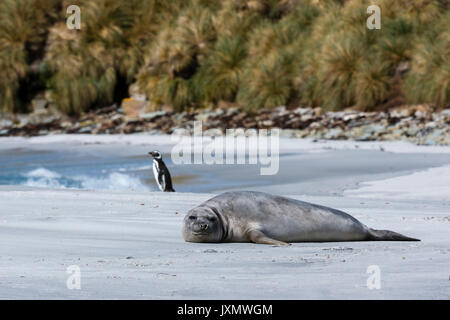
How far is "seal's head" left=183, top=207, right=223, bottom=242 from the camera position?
4625 millimetres

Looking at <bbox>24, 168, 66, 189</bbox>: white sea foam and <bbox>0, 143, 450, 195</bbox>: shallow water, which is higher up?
<bbox>0, 143, 450, 195</bbox>: shallow water

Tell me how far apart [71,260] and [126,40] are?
781 inches

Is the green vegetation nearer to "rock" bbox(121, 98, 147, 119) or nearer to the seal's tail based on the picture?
"rock" bbox(121, 98, 147, 119)

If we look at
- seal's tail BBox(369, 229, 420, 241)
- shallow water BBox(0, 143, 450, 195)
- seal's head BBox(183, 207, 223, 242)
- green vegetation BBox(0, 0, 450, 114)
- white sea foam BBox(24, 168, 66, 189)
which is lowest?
white sea foam BBox(24, 168, 66, 189)

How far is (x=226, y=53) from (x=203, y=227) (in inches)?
623

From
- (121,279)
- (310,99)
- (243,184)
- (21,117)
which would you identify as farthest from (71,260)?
(21,117)

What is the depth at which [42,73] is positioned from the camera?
22781mm

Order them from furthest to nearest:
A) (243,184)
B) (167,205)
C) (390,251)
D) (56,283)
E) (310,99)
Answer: (310,99)
(243,184)
(167,205)
(390,251)
(56,283)

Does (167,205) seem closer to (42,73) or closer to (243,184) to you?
(243,184)

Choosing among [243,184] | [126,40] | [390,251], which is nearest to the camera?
[390,251]

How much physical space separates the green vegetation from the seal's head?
11.5 metres

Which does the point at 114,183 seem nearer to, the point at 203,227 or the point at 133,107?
the point at 203,227

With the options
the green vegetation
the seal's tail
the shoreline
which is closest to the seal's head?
the seal's tail

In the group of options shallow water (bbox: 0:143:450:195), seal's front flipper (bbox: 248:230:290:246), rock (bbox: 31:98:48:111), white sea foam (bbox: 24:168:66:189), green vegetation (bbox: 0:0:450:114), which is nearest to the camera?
seal's front flipper (bbox: 248:230:290:246)
